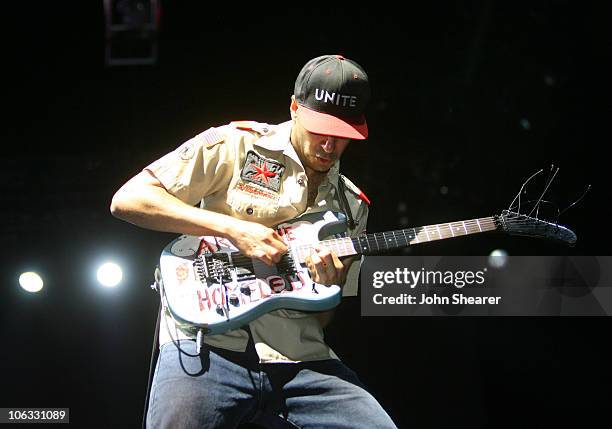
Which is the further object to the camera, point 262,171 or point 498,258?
point 498,258

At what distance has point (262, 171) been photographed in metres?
3.23

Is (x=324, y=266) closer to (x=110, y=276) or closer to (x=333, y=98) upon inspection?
(x=333, y=98)

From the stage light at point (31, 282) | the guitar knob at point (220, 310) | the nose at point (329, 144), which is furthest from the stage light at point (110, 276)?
the nose at point (329, 144)

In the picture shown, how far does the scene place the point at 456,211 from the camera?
484 centimetres

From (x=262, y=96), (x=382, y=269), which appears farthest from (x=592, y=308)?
(x=262, y=96)

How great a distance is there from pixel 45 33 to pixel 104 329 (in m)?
1.75

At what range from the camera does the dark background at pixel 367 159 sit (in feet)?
14.9

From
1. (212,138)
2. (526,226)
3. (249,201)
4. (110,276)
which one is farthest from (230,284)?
(110,276)

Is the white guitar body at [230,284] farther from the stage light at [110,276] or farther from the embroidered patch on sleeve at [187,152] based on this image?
the stage light at [110,276]

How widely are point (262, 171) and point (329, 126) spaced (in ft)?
1.08

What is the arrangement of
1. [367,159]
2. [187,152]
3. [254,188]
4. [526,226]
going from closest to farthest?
[187,152] → [254,188] → [526,226] → [367,159]

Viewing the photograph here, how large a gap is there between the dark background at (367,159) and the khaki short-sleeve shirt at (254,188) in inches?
58.0

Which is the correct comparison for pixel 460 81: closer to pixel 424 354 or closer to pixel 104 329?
pixel 424 354

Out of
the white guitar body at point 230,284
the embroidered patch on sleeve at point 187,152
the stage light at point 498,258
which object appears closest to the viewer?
the white guitar body at point 230,284
